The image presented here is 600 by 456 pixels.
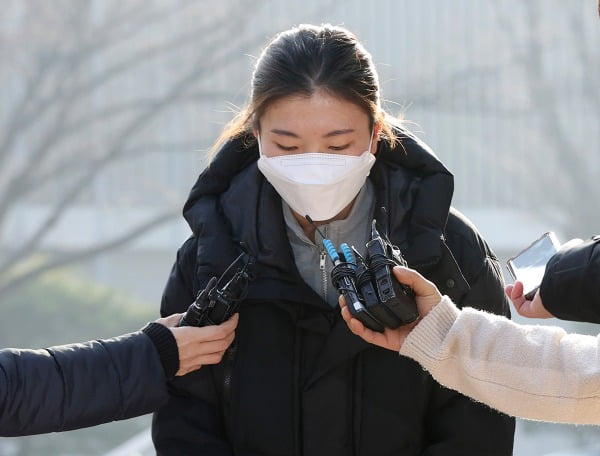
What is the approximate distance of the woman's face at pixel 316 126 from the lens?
234 centimetres

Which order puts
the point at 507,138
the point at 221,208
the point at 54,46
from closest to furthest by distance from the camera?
the point at 221,208 → the point at 54,46 → the point at 507,138

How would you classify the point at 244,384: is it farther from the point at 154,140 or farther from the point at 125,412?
the point at 154,140

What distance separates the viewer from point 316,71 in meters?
2.39

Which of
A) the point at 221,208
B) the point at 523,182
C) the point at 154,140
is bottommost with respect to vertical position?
the point at 523,182

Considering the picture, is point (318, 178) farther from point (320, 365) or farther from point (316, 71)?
point (320, 365)

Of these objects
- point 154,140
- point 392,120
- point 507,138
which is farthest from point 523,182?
point 392,120

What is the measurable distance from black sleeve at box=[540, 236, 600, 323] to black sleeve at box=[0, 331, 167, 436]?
90 cm

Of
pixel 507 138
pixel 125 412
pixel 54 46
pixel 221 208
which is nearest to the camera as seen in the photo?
pixel 125 412

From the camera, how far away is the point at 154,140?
961cm

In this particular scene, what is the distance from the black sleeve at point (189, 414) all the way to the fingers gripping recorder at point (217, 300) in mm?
169

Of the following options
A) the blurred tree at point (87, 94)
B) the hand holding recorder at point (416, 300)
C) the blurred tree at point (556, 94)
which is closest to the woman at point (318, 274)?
the hand holding recorder at point (416, 300)

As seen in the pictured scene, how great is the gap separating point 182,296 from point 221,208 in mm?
246

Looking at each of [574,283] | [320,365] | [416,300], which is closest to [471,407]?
[320,365]

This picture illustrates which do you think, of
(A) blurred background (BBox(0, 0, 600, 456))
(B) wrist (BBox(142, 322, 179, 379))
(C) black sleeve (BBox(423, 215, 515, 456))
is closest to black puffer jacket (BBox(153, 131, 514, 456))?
(C) black sleeve (BBox(423, 215, 515, 456))
